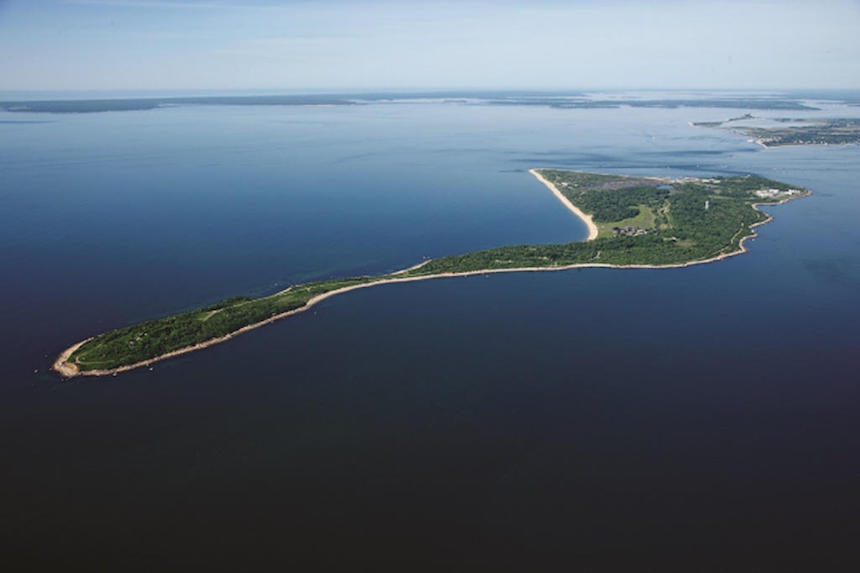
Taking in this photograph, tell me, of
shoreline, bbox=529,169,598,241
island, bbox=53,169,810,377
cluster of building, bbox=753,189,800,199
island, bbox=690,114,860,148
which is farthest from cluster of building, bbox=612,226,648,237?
island, bbox=690,114,860,148

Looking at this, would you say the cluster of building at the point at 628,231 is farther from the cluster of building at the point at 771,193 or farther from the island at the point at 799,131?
the island at the point at 799,131

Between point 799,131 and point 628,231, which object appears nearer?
point 628,231

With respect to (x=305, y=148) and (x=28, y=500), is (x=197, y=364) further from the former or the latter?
(x=305, y=148)

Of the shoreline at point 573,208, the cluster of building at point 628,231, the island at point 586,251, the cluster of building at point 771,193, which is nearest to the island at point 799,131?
the cluster of building at point 771,193

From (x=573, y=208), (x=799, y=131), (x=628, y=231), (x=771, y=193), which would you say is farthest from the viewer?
(x=799, y=131)

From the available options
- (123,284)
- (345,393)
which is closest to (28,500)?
(345,393)

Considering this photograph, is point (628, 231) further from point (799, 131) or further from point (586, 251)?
point (799, 131)

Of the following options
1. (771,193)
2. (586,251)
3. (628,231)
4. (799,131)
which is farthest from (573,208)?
(799,131)

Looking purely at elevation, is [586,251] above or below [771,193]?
below
